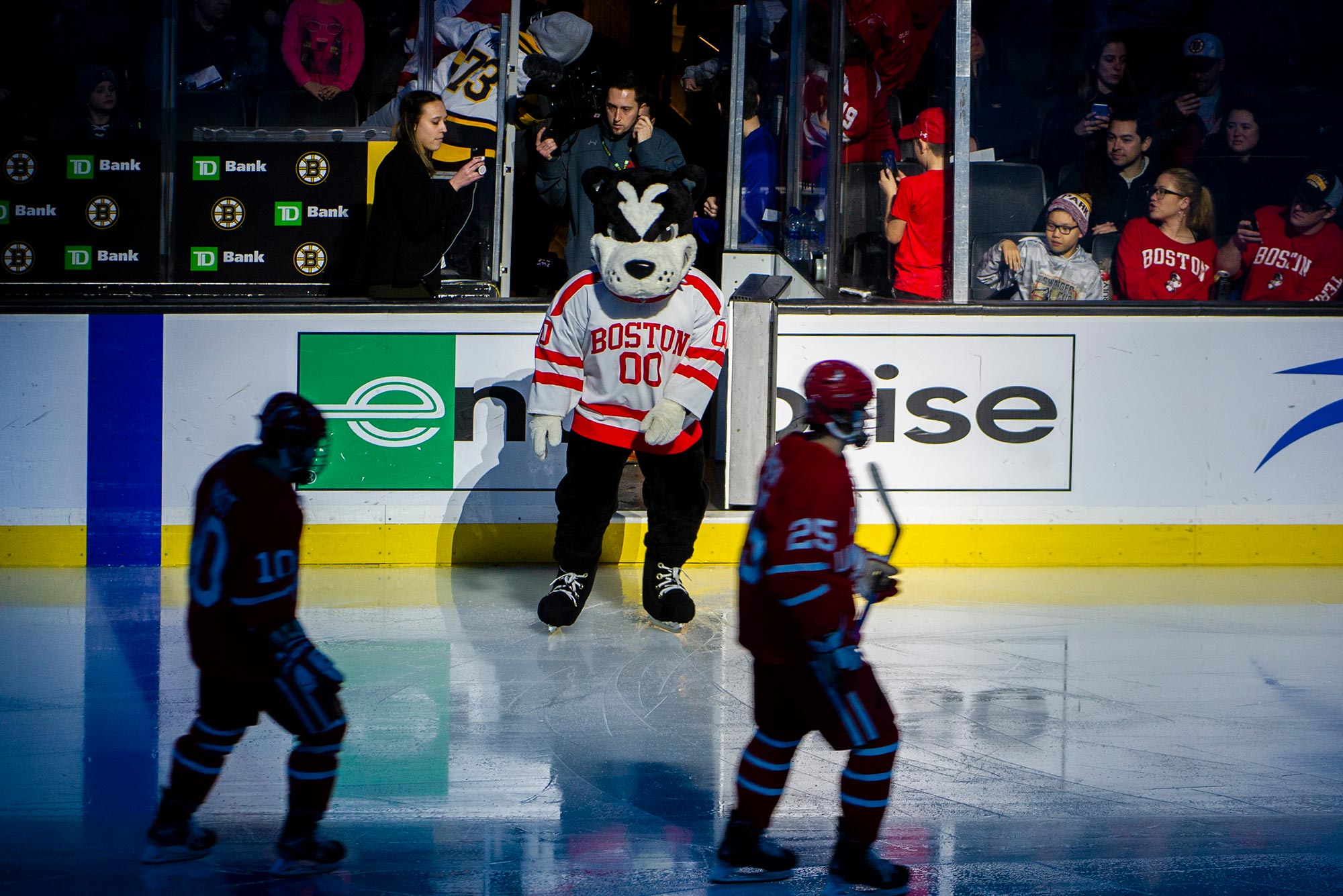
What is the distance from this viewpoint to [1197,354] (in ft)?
20.4

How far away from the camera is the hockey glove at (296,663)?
8.71 ft

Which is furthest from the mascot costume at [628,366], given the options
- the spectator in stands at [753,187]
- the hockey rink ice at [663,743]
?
the spectator in stands at [753,187]

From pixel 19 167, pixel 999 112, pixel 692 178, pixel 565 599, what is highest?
pixel 999 112

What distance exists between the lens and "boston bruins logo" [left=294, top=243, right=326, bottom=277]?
6.47 meters

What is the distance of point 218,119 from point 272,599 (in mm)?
4530

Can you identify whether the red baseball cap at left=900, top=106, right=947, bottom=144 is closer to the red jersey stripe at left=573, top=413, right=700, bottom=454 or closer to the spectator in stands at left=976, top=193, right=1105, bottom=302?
the spectator in stands at left=976, top=193, right=1105, bottom=302

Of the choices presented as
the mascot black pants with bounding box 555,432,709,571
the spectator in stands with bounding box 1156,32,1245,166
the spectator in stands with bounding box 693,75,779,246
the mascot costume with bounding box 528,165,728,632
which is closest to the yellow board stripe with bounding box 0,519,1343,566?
the mascot black pants with bounding box 555,432,709,571

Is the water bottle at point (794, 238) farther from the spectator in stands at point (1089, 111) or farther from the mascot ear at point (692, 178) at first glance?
the mascot ear at point (692, 178)

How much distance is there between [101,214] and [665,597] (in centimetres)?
357

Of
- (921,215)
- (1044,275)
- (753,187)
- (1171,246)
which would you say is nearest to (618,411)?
(921,215)

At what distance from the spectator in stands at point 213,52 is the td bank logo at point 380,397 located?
150 cm

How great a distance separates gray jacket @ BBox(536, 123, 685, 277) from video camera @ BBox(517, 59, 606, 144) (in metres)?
→ 0.23

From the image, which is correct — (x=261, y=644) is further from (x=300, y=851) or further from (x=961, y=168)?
(x=961, y=168)

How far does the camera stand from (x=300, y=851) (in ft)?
8.96
